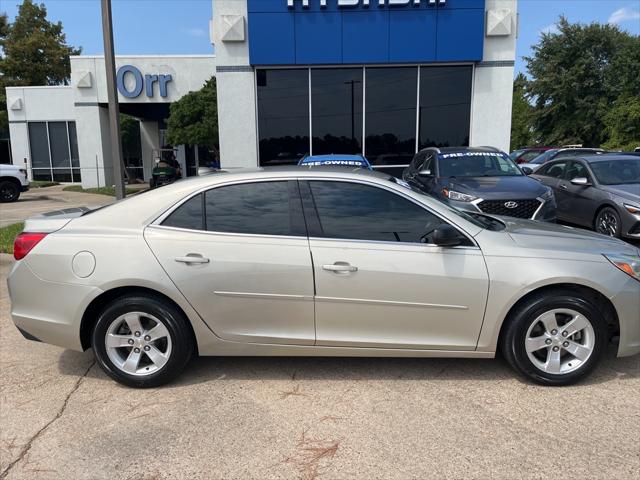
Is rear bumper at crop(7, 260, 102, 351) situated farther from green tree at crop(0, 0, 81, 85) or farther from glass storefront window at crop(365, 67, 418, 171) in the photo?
green tree at crop(0, 0, 81, 85)

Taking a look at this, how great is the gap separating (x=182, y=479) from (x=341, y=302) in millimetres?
1502

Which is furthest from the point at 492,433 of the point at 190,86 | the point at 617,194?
the point at 190,86

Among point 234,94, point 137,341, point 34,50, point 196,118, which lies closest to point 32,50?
point 34,50

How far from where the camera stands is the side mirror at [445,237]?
3582 mm

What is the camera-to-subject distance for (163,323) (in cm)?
371

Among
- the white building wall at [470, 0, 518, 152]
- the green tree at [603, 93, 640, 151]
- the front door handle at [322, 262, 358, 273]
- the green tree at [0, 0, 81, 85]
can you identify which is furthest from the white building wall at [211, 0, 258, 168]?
the green tree at [0, 0, 81, 85]

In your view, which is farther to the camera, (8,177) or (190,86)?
(190,86)

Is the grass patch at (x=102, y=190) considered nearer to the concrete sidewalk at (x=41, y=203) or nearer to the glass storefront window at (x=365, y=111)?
the concrete sidewalk at (x=41, y=203)

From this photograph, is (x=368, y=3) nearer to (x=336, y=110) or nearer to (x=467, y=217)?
(x=336, y=110)

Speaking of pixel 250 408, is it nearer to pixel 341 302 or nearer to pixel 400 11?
pixel 341 302

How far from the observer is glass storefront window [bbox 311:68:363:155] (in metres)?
13.9

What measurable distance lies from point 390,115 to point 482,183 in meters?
6.43

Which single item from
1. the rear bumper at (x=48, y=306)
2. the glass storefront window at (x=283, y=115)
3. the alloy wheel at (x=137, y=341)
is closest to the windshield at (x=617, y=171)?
the glass storefront window at (x=283, y=115)

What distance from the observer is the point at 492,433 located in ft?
10.3
